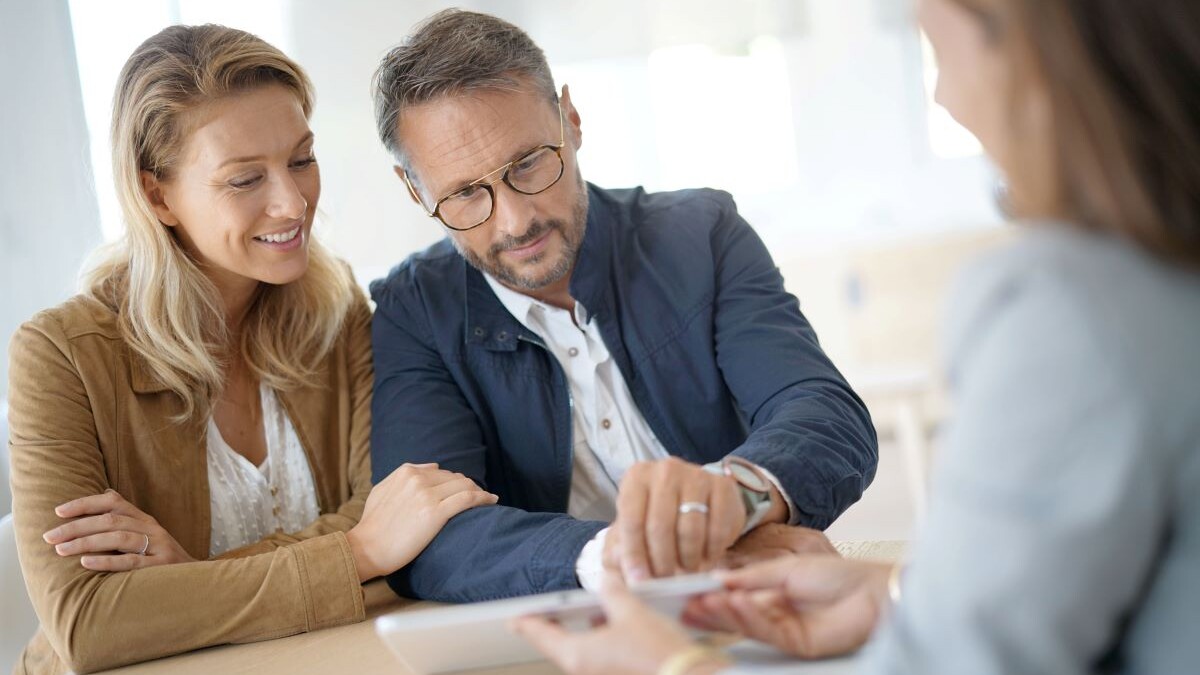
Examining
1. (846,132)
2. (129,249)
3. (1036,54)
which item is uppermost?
(1036,54)

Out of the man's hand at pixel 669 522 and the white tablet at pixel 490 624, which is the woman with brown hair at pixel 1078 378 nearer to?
the white tablet at pixel 490 624

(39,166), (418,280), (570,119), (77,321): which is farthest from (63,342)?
(39,166)

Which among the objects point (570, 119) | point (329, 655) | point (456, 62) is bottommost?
point (329, 655)

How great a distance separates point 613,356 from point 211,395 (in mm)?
663

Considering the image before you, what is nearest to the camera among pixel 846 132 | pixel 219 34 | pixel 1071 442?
pixel 1071 442

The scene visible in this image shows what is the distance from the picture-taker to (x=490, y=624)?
44.6 inches

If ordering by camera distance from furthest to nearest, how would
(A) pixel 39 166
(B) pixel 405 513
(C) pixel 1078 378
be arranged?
1. (A) pixel 39 166
2. (B) pixel 405 513
3. (C) pixel 1078 378

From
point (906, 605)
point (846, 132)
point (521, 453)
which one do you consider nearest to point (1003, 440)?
point (906, 605)

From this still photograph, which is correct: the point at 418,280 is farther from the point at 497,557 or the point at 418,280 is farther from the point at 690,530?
the point at 690,530

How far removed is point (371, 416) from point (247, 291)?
1.15 feet

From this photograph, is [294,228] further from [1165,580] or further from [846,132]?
[846,132]

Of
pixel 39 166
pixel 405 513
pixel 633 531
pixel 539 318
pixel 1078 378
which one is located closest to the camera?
pixel 1078 378

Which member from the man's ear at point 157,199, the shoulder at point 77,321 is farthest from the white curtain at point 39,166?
the shoulder at point 77,321

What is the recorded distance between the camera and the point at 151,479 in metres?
1.85
